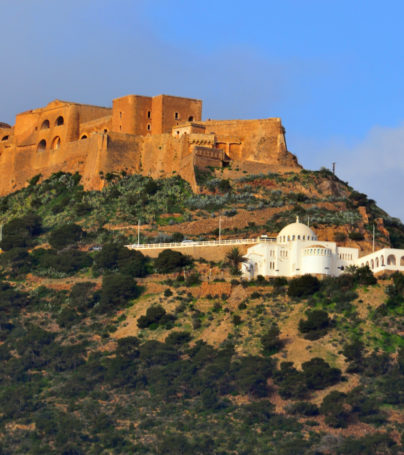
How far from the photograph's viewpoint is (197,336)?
76500mm

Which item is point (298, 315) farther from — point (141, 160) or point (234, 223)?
point (141, 160)

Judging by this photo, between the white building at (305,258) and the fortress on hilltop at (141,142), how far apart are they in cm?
1288

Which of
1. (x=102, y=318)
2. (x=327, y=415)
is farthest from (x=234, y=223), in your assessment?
(x=327, y=415)

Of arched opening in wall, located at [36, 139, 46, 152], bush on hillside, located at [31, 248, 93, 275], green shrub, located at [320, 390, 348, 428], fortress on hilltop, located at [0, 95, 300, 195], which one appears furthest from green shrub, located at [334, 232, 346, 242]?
arched opening in wall, located at [36, 139, 46, 152]

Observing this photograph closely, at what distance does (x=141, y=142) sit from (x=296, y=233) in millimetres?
20566

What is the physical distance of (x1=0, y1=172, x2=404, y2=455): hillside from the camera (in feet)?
228

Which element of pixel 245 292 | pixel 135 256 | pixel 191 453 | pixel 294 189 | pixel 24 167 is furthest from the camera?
pixel 24 167

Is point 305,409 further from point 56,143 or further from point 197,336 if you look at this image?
point 56,143

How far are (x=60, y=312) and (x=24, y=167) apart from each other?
82.9 feet

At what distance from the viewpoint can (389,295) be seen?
76.1 meters

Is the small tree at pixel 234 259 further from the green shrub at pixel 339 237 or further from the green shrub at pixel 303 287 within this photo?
the green shrub at pixel 339 237

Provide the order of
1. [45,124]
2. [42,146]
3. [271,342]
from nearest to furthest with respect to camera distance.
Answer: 1. [271,342]
2. [42,146]
3. [45,124]

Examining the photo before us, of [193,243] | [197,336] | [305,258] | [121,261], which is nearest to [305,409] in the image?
[197,336]

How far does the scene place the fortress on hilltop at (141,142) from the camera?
95500 millimetres
